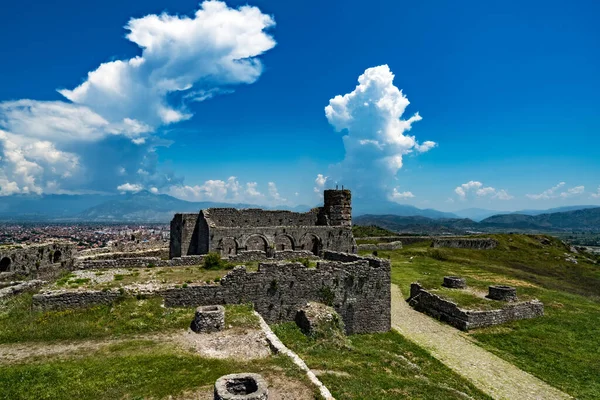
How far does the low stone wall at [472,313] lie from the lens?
22.1 m

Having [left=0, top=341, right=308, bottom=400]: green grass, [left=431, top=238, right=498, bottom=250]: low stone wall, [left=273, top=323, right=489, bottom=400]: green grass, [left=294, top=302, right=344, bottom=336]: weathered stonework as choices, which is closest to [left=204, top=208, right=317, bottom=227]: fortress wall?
[left=294, top=302, right=344, bottom=336]: weathered stonework

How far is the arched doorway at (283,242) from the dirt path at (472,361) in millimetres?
11670

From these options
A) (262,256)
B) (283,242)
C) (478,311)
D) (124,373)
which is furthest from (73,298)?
(478,311)

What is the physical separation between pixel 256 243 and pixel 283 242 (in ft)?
8.89

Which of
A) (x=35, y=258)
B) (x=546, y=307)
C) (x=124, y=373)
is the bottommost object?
(x=546, y=307)

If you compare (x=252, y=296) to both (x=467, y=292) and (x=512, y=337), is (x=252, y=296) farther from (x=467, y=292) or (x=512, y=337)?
(x=467, y=292)

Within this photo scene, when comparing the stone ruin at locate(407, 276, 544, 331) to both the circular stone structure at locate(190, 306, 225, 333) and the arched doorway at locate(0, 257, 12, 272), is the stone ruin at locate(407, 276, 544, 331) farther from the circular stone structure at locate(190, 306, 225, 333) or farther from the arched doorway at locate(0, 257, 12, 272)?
the arched doorway at locate(0, 257, 12, 272)

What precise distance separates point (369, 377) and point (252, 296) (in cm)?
690

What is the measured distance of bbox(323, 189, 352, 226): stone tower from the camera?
121ft

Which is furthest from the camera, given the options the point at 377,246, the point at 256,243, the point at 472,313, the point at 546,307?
the point at 377,246

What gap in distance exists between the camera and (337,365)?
41.0 ft

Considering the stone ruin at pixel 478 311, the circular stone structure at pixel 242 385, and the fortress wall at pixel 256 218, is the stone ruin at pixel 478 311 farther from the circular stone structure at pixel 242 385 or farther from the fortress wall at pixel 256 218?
the circular stone structure at pixel 242 385

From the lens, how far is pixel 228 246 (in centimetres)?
2983

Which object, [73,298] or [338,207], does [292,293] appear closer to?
[73,298]
